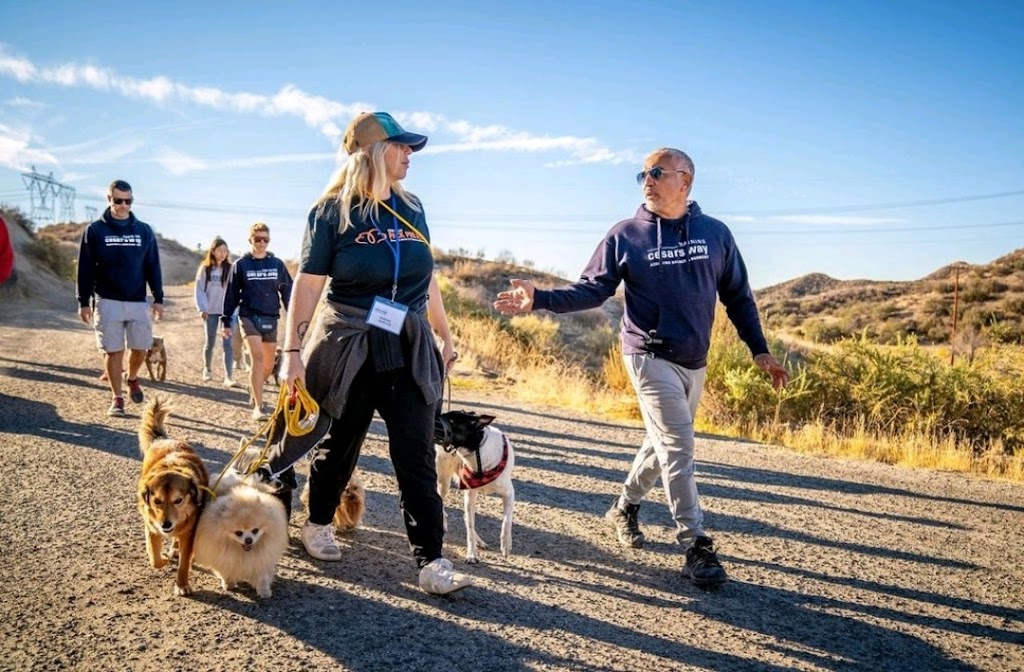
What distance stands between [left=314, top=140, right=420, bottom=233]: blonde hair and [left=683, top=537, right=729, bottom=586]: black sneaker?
2.68 meters

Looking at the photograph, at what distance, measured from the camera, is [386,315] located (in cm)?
375

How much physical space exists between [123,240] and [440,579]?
6.23 meters

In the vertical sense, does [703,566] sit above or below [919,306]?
below

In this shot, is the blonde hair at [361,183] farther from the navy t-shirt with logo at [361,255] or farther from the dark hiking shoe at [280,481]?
the dark hiking shoe at [280,481]

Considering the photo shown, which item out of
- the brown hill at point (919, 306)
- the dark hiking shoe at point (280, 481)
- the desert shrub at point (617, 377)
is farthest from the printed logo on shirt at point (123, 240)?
the brown hill at point (919, 306)

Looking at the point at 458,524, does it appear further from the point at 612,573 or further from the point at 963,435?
the point at 963,435

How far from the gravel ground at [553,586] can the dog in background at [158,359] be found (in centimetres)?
365

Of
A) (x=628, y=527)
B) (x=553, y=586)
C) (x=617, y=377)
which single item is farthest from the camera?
(x=617, y=377)

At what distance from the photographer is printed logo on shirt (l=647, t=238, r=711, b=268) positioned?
4527 mm

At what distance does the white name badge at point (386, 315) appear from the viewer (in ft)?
12.3

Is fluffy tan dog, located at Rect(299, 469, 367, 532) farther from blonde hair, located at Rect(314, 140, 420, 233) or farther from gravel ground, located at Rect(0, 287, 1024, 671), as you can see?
blonde hair, located at Rect(314, 140, 420, 233)

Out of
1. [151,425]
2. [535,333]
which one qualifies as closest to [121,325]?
[151,425]

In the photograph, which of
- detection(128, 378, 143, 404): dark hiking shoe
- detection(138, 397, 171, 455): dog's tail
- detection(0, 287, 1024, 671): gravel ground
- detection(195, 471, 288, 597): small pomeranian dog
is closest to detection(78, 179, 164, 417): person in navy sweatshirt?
detection(128, 378, 143, 404): dark hiking shoe

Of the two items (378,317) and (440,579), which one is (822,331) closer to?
(440,579)
